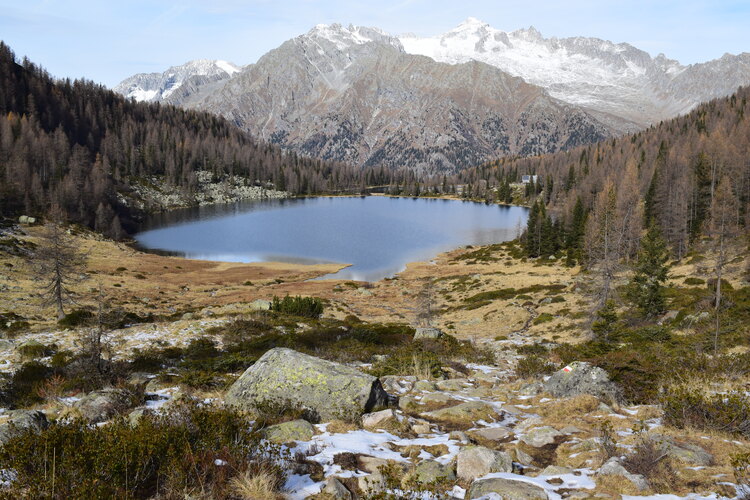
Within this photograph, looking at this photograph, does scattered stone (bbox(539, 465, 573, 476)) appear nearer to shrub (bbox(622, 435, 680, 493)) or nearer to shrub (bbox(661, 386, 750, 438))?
shrub (bbox(622, 435, 680, 493))

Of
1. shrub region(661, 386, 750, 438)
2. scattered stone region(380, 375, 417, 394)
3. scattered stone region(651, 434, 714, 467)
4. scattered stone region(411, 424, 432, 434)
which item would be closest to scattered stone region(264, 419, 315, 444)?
scattered stone region(411, 424, 432, 434)

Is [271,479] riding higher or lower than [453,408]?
higher

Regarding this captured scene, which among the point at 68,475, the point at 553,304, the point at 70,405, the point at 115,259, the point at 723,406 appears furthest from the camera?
the point at 115,259

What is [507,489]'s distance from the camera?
5691mm

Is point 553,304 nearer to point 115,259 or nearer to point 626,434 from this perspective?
point 626,434

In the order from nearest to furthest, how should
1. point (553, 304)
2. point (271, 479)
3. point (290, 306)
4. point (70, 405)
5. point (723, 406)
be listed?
point (271, 479)
point (723, 406)
point (70, 405)
point (290, 306)
point (553, 304)

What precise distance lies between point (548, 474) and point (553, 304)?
42.3 meters

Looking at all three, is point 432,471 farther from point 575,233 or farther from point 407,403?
point 575,233

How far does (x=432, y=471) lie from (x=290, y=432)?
2.90m

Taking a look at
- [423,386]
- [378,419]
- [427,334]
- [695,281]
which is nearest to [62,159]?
[427,334]

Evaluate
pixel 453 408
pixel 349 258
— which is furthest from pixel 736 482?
pixel 349 258

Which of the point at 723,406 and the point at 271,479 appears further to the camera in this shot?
the point at 723,406

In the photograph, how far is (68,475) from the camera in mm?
4914

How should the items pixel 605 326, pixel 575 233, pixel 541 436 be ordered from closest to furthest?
pixel 541 436 < pixel 605 326 < pixel 575 233
